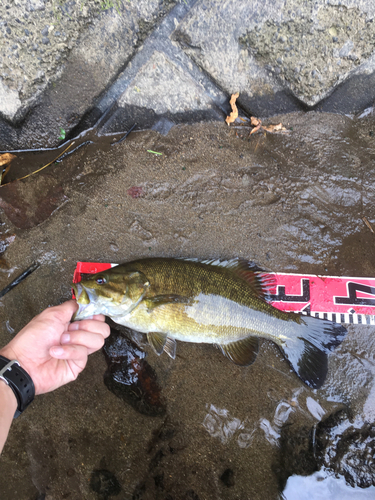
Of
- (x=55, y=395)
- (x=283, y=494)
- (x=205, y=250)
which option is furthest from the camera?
(x=205, y=250)

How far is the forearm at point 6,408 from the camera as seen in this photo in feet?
7.34

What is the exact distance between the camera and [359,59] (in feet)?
11.6

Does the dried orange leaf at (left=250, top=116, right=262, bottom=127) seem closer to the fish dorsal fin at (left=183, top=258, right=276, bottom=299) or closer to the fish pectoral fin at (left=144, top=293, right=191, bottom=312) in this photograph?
the fish dorsal fin at (left=183, top=258, right=276, bottom=299)

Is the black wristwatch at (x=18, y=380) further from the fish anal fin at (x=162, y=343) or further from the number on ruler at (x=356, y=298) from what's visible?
the number on ruler at (x=356, y=298)

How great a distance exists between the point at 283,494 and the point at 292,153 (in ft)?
12.6

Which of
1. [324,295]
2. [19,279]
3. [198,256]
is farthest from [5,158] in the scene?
[324,295]

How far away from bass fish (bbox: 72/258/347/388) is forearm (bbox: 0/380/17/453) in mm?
878

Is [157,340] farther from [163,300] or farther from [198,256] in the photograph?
[198,256]

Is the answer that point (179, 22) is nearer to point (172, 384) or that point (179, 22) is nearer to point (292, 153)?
point (292, 153)

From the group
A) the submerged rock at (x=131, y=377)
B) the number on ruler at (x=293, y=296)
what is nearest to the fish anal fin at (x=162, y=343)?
the submerged rock at (x=131, y=377)

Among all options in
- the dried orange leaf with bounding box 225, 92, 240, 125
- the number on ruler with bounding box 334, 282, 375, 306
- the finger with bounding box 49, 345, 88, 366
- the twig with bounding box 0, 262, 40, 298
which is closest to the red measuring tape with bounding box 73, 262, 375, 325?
the number on ruler with bounding box 334, 282, 375, 306

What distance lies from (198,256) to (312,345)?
159 centimetres

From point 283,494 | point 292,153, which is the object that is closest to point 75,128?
point 292,153

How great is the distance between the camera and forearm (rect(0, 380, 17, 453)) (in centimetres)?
224
